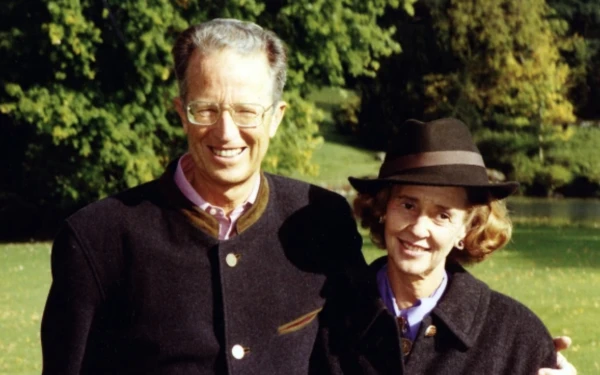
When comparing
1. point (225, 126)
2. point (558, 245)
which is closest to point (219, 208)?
point (225, 126)

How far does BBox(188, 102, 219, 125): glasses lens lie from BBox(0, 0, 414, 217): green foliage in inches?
612

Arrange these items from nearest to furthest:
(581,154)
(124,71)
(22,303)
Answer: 1. (22,303)
2. (124,71)
3. (581,154)

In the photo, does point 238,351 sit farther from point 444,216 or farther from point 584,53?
point 584,53

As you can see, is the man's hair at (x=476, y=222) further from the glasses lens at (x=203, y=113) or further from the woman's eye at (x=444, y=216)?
the glasses lens at (x=203, y=113)

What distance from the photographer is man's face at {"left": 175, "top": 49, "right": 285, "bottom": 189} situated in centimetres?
339

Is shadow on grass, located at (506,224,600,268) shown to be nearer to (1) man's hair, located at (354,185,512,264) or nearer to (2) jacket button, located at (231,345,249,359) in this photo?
(1) man's hair, located at (354,185,512,264)

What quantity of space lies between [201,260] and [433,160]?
0.84 metres

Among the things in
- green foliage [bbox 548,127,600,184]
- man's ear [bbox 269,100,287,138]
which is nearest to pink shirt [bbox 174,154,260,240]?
man's ear [bbox 269,100,287,138]

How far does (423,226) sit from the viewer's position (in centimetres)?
342

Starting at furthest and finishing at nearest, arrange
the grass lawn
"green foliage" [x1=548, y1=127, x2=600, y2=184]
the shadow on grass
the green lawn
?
1. "green foliage" [x1=548, y1=127, x2=600, y2=184]
2. the shadow on grass
3. the green lawn
4. the grass lawn

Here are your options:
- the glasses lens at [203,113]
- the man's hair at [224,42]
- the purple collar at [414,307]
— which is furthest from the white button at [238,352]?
the man's hair at [224,42]

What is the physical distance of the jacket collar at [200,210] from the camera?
3.53 meters

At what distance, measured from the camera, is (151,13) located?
1866cm

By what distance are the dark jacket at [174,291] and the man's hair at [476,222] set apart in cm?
27
